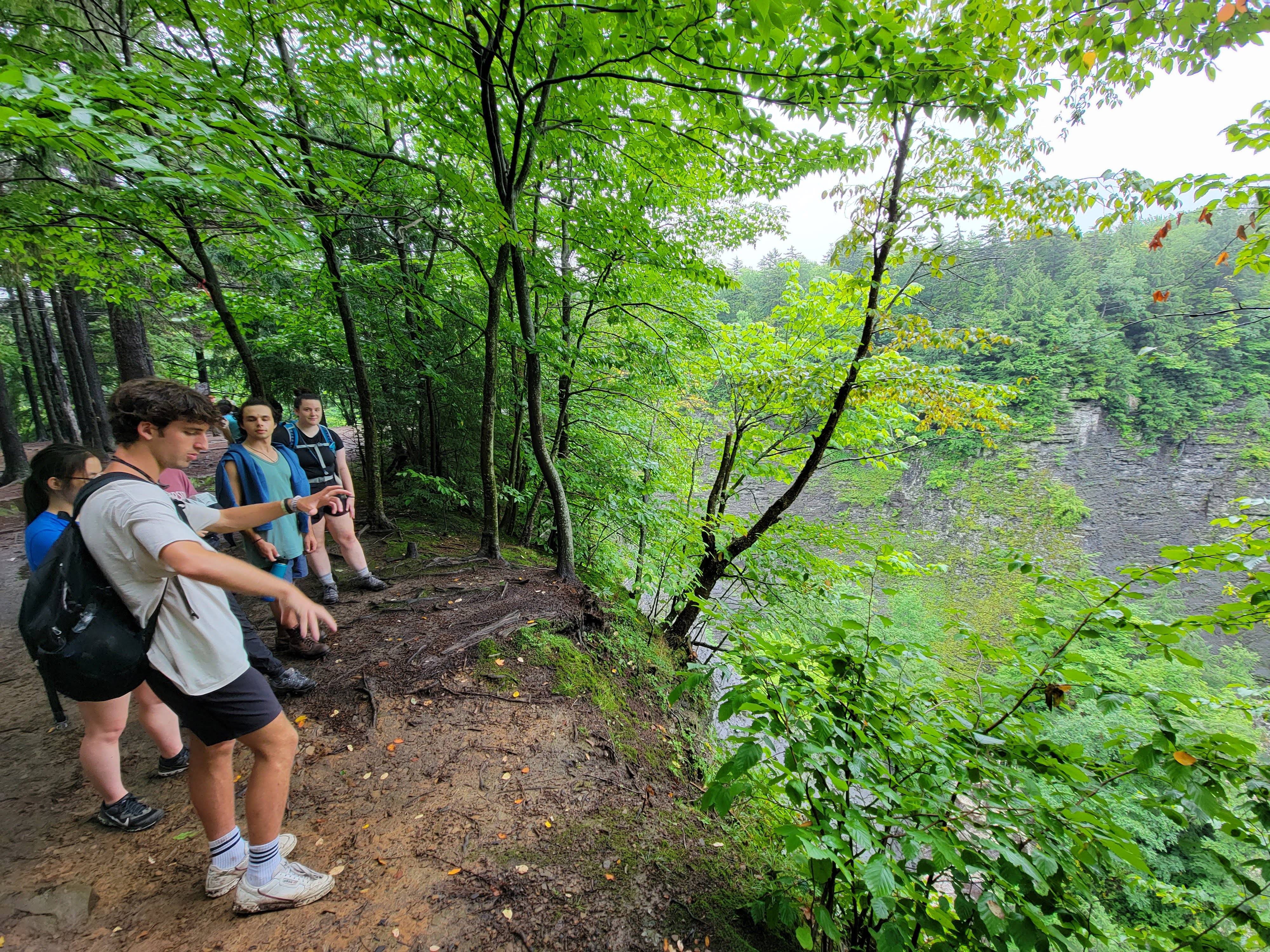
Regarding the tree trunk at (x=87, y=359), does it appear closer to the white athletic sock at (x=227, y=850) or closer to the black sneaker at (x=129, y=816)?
the black sneaker at (x=129, y=816)

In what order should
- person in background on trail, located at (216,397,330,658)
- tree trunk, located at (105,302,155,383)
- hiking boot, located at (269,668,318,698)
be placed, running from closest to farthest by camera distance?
hiking boot, located at (269,668,318,698), person in background on trail, located at (216,397,330,658), tree trunk, located at (105,302,155,383)

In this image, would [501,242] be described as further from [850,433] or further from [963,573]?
[963,573]

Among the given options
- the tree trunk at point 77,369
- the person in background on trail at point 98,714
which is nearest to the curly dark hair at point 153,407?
the person in background on trail at point 98,714

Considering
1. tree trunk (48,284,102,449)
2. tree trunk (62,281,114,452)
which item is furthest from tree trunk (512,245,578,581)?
tree trunk (48,284,102,449)

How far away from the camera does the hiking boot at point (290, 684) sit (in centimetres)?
311

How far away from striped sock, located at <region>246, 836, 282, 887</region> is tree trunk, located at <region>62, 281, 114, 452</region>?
14.0m

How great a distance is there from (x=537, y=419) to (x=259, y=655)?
9.68ft

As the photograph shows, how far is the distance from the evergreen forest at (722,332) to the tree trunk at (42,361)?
2.59m

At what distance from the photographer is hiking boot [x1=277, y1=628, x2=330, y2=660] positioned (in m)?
3.49

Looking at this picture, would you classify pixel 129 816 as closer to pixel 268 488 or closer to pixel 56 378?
pixel 268 488

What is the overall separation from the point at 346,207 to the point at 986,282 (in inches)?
1377

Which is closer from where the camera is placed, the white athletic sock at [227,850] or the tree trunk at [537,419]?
the white athletic sock at [227,850]

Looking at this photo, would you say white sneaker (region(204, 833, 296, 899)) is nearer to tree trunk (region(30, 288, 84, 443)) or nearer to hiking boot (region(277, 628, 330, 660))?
hiking boot (region(277, 628, 330, 660))

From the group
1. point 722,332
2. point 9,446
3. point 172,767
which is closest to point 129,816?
point 172,767
